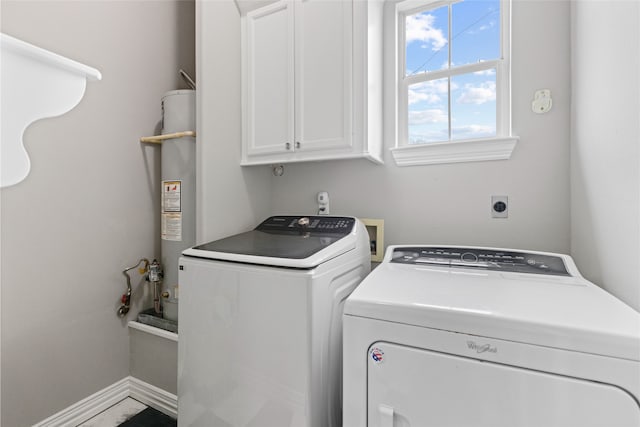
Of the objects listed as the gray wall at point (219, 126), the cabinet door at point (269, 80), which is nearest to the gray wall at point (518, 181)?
the cabinet door at point (269, 80)

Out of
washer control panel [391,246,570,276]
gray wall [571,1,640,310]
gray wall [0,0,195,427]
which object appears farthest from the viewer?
gray wall [0,0,195,427]

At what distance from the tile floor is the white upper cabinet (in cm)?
161

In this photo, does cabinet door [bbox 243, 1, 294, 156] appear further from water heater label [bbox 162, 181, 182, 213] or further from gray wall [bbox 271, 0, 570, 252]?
gray wall [bbox 271, 0, 570, 252]

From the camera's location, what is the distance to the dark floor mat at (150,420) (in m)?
1.71

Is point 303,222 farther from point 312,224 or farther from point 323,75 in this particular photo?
point 323,75

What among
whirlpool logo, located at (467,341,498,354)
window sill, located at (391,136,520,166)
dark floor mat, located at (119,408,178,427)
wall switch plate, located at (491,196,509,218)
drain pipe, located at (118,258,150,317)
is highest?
window sill, located at (391,136,520,166)

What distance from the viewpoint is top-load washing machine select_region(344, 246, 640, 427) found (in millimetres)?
712

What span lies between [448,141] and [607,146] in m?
0.71

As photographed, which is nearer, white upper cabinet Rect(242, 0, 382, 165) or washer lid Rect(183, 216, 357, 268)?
washer lid Rect(183, 216, 357, 268)

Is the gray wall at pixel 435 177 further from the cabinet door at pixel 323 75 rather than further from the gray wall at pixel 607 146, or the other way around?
the cabinet door at pixel 323 75

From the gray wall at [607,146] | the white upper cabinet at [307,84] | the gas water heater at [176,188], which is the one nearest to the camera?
the gray wall at [607,146]

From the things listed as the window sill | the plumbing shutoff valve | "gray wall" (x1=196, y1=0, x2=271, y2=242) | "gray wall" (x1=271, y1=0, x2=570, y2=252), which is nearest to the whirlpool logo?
"gray wall" (x1=271, y1=0, x2=570, y2=252)

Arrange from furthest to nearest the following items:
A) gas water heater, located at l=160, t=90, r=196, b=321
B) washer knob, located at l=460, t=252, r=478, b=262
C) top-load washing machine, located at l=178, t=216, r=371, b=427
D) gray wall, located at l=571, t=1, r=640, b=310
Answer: gas water heater, located at l=160, t=90, r=196, b=321, washer knob, located at l=460, t=252, r=478, b=262, top-load washing machine, located at l=178, t=216, r=371, b=427, gray wall, located at l=571, t=1, r=640, b=310

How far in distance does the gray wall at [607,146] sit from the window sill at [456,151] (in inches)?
11.1
